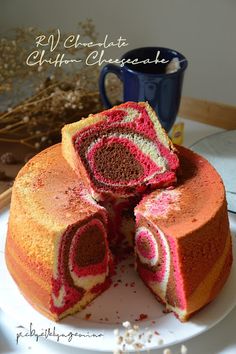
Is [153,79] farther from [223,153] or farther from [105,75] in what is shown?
[223,153]

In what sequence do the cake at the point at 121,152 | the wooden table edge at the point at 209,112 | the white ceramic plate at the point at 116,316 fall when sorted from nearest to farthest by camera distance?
the white ceramic plate at the point at 116,316 → the cake at the point at 121,152 → the wooden table edge at the point at 209,112

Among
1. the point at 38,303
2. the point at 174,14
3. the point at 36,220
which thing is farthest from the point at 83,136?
the point at 174,14

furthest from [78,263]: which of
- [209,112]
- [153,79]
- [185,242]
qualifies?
[209,112]

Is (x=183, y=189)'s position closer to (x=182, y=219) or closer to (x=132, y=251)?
(x=182, y=219)

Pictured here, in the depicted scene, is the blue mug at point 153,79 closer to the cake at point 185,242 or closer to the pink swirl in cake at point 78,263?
the cake at point 185,242

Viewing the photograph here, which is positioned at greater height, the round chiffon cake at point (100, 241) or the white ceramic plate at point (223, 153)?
the round chiffon cake at point (100, 241)

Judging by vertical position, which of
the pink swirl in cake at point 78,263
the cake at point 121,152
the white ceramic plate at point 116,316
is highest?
the cake at point 121,152

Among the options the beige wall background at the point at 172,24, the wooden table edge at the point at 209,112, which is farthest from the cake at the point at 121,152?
the beige wall background at the point at 172,24
